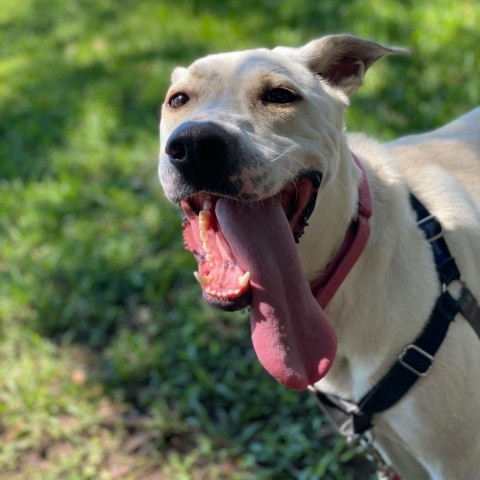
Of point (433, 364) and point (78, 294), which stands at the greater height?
point (433, 364)

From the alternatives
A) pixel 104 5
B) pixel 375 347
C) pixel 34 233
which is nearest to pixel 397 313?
pixel 375 347

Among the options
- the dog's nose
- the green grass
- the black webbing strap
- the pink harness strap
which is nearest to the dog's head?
the dog's nose

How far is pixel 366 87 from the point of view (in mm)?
5309

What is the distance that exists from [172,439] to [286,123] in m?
1.84

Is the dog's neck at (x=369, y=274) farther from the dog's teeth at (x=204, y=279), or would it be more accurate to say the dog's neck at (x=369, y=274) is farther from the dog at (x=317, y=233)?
the dog's teeth at (x=204, y=279)

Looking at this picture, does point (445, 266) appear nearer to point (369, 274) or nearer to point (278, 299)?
point (369, 274)

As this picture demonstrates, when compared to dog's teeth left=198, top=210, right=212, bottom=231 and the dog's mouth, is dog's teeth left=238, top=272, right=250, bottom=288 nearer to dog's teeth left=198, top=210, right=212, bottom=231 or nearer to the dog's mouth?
the dog's mouth

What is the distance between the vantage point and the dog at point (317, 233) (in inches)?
84.6

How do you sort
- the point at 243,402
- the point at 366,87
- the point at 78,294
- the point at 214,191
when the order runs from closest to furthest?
1. the point at 214,191
2. the point at 243,402
3. the point at 78,294
4. the point at 366,87

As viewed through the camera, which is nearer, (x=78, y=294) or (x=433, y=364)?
(x=433, y=364)

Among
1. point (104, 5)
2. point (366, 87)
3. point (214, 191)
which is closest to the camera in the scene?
point (214, 191)

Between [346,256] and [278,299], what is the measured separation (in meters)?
0.31

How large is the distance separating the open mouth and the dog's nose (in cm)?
13

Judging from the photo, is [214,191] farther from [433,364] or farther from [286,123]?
[433,364]
